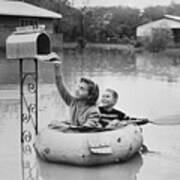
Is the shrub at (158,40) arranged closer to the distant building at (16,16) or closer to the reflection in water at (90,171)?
the distant building at (16,16)

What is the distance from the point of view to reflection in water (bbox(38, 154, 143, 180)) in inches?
225

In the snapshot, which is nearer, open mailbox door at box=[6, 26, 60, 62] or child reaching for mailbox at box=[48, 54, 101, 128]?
open mailbox door at box=[6, 26, 60, 62]

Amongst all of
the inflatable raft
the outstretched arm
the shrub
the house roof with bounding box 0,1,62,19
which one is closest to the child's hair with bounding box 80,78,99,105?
the outstretched arm

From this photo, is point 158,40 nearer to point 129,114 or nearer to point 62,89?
point 129,114

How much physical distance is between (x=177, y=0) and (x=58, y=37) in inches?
1472

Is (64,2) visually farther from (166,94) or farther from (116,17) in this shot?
(166,94)

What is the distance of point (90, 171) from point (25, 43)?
1.54 metres

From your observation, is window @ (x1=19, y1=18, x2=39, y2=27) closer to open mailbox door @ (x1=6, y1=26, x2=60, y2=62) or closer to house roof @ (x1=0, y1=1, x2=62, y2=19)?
house roof @ (x1=0, y1=1, x2=62, y2=19)

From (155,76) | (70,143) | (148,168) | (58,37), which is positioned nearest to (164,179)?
(148,168)

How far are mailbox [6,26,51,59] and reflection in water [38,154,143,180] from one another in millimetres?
1266

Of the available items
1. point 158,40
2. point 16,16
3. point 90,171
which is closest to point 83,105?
point 90,171

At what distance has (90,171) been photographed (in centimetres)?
587

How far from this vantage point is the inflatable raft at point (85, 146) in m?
5.85

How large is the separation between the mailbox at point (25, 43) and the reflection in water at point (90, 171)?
49.9 inches
